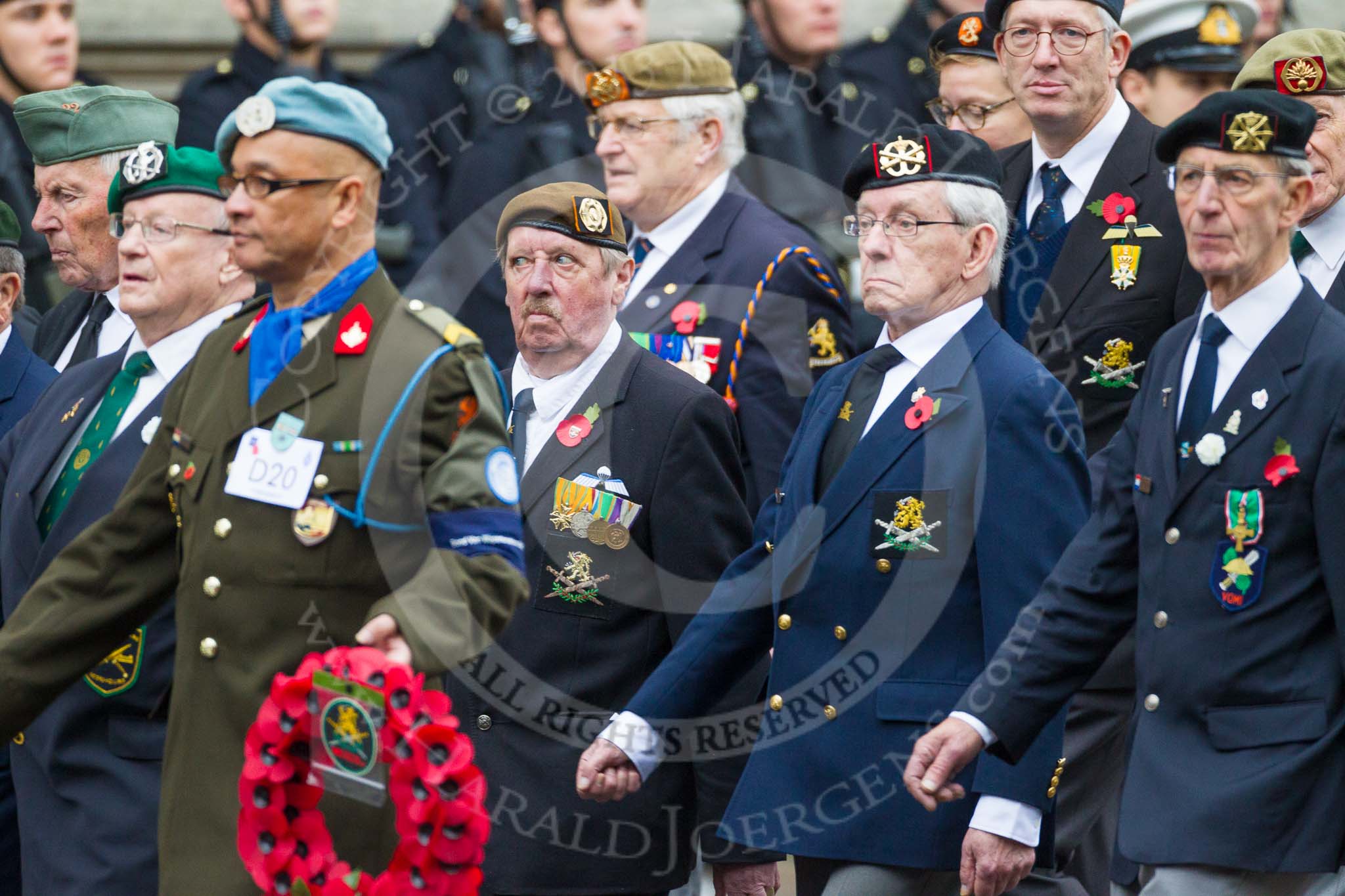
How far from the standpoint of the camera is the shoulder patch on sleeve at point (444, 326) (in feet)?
14.7

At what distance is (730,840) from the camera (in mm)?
5230

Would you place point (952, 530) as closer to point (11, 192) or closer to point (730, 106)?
point (730, 106)

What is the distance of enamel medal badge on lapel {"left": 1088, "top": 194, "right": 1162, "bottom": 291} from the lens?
20.1ft

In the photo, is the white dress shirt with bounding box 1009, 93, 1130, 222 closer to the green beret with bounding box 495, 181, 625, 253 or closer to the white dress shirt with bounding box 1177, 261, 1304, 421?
the green beret with bounding box 495, 181, 625, 253

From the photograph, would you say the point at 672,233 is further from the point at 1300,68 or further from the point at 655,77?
the point at 1300,68

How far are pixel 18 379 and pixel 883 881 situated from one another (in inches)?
116

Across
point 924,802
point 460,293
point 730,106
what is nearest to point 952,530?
point 924,802

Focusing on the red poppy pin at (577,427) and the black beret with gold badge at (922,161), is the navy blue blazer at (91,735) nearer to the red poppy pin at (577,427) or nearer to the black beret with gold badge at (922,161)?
the red poppy pin at (577,427)

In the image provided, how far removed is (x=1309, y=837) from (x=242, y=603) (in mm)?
2101

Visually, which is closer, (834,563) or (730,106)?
(834,563)

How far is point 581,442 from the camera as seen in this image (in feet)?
18.7

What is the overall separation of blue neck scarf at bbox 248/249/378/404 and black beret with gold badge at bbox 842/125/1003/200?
131 cm

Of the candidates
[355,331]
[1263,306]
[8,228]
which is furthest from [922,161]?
[8,228]

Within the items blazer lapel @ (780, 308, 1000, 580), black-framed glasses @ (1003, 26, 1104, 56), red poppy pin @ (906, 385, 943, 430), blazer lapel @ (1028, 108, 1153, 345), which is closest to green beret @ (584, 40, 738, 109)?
black-framed glasses @ (1003, 26, 1104, 56)
